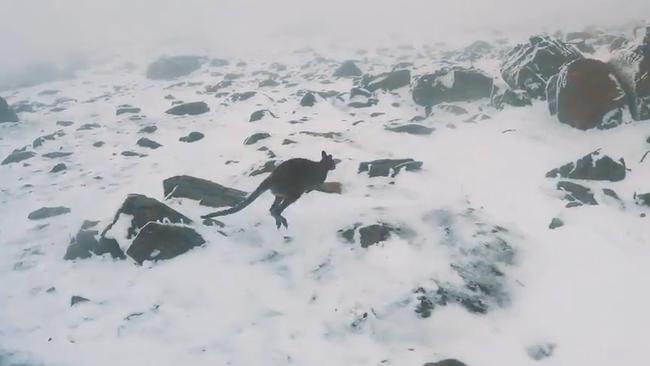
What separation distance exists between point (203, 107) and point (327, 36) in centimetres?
2614

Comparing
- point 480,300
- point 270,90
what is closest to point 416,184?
point 480,300

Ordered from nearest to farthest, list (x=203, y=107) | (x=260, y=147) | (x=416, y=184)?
(x=416, y=184), (x=260, y=147), (x=203, y=107)

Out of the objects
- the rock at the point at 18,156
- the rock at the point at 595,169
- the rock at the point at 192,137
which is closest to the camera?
the rock at the point at 595,169

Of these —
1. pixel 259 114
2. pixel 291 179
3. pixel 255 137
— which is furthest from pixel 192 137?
pixel 291 179

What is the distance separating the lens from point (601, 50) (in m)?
21.3

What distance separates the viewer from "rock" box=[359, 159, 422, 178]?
37.9ft

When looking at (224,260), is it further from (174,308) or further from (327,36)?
(327,36)

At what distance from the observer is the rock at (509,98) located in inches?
616

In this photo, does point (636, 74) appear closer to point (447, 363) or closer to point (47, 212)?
point (447, 363)

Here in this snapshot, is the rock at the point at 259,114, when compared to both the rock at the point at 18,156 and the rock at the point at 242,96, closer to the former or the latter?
the rock at the point at 242,96

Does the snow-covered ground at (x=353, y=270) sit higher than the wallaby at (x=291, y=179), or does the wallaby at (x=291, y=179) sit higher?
the wallaby at (x=291, y=179)

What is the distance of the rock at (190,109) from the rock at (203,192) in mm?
10605

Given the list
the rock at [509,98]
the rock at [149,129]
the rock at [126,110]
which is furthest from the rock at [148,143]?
the rock at [509,98]

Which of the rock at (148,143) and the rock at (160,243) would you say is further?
the rock at (148,143)
